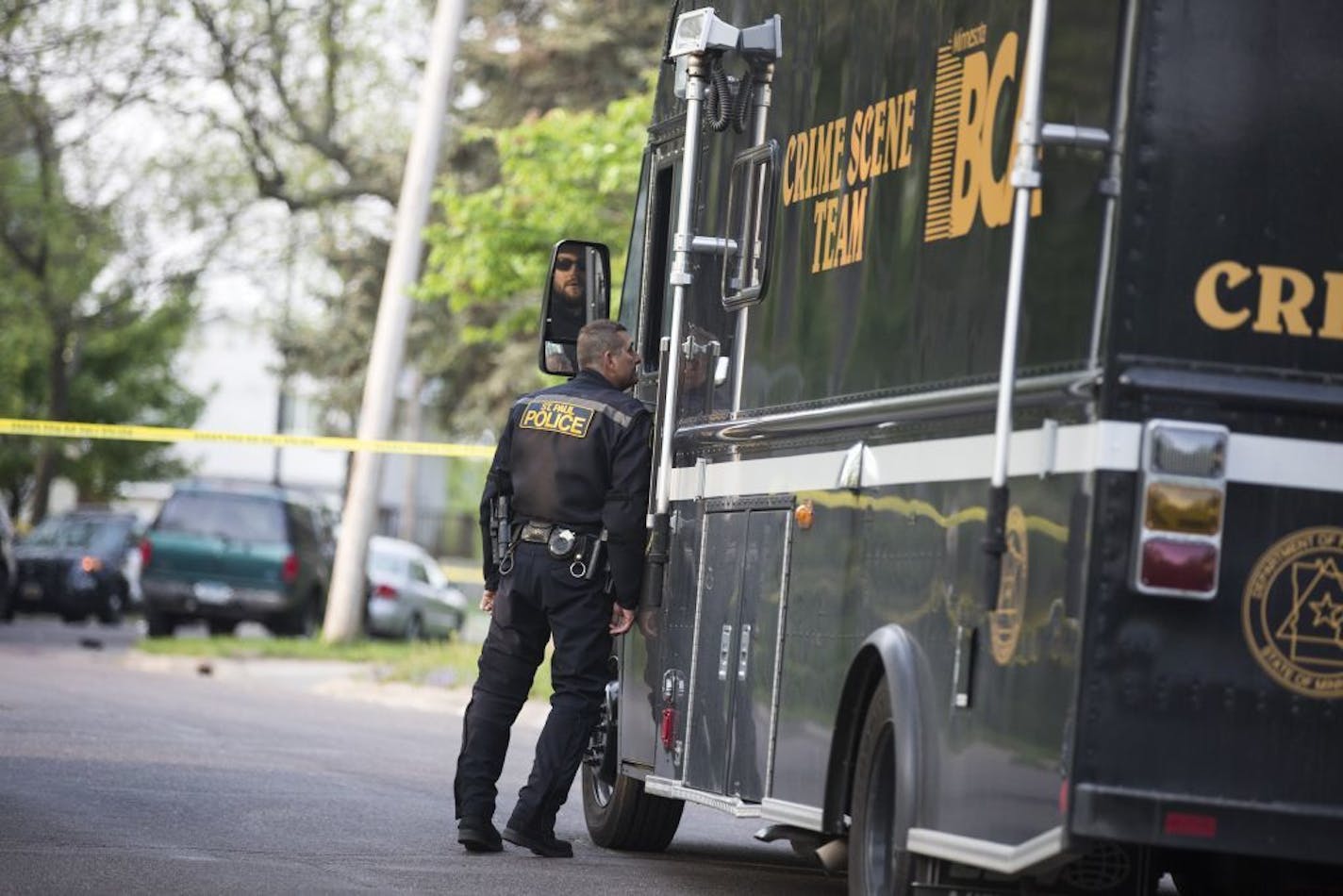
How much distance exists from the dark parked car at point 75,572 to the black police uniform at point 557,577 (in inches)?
1048

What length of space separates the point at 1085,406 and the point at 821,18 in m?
2.76

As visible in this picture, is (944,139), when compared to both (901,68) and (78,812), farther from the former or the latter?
(78,812)

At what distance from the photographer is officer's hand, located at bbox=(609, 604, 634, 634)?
971cm

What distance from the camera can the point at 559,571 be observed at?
9812 mm

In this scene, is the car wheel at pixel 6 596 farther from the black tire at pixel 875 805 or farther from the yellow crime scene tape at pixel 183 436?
the black tire at pixel 875 805

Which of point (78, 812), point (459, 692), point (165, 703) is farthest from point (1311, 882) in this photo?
point (459, 692)

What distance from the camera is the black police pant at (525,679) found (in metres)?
9.84

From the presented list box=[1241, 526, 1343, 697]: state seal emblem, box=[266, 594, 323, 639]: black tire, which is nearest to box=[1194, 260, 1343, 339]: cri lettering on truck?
box=[1241, 526, 1343, 697]: state seal emblem

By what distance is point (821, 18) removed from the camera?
832cm

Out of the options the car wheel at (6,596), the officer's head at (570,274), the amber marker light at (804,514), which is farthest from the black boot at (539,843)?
the car wheel at (6,596)

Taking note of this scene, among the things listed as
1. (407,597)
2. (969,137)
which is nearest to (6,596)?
(407,597)

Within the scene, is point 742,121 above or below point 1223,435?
above

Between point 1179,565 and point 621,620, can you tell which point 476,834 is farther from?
point 1179,565

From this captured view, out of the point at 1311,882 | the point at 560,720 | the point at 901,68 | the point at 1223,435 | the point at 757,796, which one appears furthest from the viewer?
the point at 560,720
